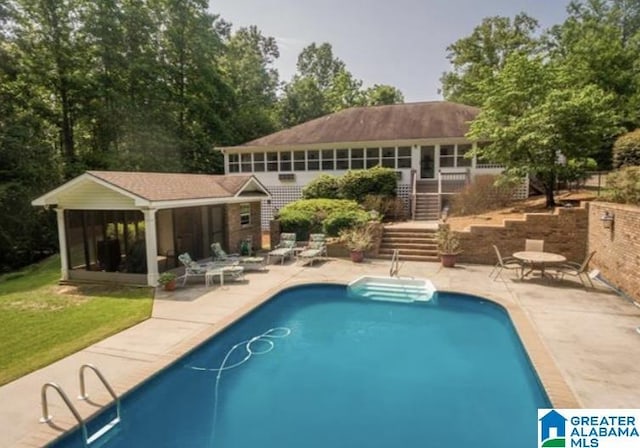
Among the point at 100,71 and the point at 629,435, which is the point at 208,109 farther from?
the point at 629,435

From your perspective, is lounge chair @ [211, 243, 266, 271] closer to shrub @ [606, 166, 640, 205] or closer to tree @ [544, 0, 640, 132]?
shrub @ [606, 166, 640, 205]

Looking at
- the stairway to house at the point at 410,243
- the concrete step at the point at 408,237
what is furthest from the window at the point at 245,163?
the concrete step at the point at 408,237

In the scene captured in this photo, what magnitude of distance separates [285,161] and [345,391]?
1935cm

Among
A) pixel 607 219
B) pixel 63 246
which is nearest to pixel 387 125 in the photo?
pixel 607 219

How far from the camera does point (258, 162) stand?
24.3 metres

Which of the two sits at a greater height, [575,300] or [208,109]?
[208,109]

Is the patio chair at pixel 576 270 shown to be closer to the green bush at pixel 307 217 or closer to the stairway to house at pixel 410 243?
the stairway to house at pixel 410 243

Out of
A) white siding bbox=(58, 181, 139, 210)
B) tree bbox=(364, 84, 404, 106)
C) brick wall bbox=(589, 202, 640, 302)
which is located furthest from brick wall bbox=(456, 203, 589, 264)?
tree bbox=(364, 84, 404, 106)

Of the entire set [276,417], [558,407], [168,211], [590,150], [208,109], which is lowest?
[276,417]

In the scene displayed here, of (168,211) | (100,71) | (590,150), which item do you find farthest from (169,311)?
(100,71)

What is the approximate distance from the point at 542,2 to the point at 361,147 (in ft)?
36.5

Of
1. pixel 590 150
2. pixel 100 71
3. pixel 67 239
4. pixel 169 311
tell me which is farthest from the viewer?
pixel 100 71

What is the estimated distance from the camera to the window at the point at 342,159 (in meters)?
22.7

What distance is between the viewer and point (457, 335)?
25.7 ft
